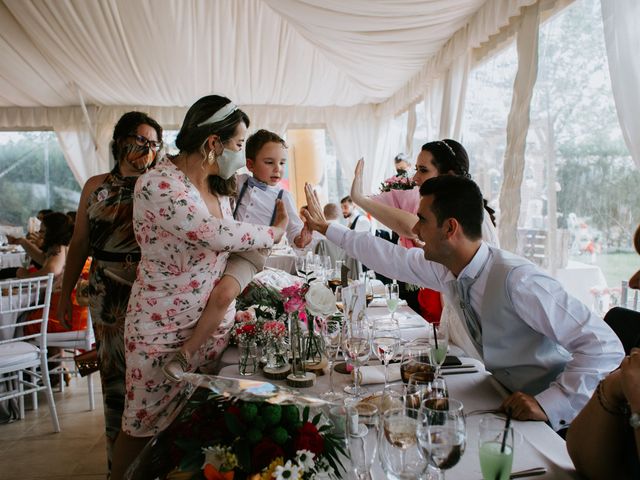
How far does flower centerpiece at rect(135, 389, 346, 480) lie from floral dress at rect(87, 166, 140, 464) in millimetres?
1321

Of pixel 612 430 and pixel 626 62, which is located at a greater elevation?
pixel 626 62

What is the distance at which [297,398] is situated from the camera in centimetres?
88

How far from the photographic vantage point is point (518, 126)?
379cm

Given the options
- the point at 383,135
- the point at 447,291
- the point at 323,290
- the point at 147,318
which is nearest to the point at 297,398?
→ the point at 323,290

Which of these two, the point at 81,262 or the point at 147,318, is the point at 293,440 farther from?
the point at 81,262

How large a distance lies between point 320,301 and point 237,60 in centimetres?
616

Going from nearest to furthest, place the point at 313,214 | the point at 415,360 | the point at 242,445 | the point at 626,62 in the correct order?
the point at 242,445 < the point at 415,360 < the point at 313,214 < the point at 626,62

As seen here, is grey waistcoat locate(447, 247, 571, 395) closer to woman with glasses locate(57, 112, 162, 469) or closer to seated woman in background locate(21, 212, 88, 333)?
woman with glasses locate(57, 112, 162, 469)

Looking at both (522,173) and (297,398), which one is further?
(522,173)

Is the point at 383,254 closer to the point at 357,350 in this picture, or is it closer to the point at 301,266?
the point at 357,350

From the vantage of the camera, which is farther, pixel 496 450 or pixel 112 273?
pixel 112 273

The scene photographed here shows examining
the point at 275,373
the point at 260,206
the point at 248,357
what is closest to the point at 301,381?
the point at 275,373

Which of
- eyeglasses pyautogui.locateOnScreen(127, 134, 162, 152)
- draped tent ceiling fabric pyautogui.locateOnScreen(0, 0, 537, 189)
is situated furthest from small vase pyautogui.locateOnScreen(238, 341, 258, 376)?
draped tent ceiling fabric pyautogui.locateOnScreen(0, 0, 537, 189)

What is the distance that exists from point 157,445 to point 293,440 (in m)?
0.24
